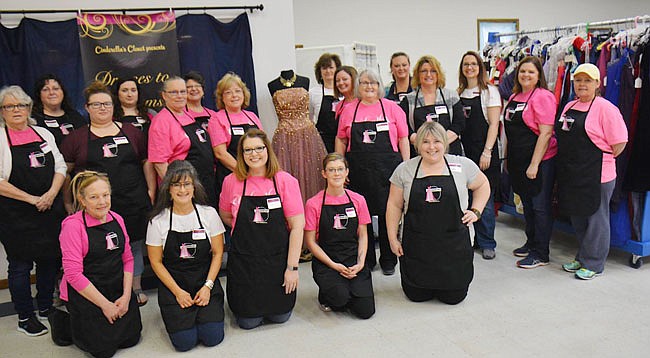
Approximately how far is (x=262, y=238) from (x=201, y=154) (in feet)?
2.47

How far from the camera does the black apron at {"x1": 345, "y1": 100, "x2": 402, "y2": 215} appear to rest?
3.45m

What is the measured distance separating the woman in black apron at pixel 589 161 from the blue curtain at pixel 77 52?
228cm

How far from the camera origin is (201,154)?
129 inches

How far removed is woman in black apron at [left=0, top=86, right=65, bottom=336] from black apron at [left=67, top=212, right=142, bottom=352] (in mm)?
494

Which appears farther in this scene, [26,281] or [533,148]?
[533,148]

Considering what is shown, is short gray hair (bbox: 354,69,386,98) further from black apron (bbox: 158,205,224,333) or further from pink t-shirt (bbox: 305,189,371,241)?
black apron (bbox: 158,205,224,333)

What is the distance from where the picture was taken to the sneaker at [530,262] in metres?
3.64

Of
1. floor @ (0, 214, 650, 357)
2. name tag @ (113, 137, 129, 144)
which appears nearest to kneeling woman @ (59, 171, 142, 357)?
floor @ (0, 214, 650, 357)

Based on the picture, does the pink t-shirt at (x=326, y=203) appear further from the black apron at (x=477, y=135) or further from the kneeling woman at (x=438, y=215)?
the black apron at (x=477, y=135)

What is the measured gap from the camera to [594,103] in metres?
3.26

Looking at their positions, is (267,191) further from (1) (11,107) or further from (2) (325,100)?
(1) (11,107)

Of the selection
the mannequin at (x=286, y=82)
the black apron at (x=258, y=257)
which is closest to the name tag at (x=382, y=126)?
the mannequin at (x=286, y=82)

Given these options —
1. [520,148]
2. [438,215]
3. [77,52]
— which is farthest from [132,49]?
[520,148]

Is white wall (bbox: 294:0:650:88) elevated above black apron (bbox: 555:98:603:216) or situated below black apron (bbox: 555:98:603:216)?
above
